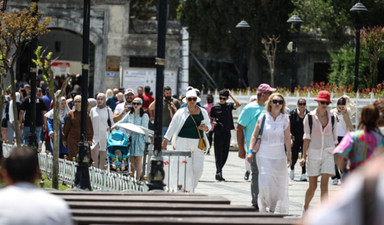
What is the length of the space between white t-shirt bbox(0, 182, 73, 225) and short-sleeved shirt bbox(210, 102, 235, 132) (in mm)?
13745

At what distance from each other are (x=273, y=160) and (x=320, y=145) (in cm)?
102

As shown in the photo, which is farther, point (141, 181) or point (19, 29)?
point (19, 29)

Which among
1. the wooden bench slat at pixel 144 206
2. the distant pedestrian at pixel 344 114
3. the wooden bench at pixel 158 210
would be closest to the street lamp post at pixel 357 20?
the distant pedestrian at pixel 344 114

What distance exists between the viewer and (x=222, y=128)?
60.2 ft

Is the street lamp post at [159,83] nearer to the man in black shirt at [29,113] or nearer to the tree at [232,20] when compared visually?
the man in black shirt at [29,113]

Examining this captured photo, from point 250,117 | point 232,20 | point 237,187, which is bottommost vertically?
point 237,187

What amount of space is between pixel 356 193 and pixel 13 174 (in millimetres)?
2141

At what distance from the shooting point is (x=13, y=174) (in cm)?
475

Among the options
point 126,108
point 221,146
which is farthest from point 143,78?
point 221,146

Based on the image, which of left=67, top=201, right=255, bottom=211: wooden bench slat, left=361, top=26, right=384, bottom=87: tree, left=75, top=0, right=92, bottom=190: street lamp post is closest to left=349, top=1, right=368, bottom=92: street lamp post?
left=361, top=26, right=384, bottom=87: tree

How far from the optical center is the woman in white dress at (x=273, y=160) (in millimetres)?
11281

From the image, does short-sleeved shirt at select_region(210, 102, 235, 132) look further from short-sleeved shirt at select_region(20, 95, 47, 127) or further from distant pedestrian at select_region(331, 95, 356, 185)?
short-sleeved shirt at select_region(20, 95, 47, 127)

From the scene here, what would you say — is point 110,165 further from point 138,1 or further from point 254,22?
point 138,1

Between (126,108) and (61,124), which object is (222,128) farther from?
(61,124)
